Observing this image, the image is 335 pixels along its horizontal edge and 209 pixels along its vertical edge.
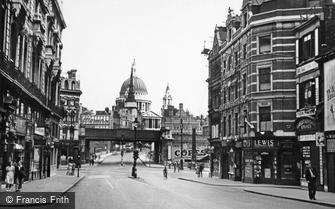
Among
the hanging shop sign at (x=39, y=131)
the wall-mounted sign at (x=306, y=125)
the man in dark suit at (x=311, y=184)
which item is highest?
the wall-mounted sign at (x=306, y=125)

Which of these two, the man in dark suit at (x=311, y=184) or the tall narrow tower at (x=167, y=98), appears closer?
the man in dark suit at (x=311, y=184)

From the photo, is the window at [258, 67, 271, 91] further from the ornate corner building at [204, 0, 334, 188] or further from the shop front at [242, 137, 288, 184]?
the shop front at [242, 137, 288, 184]

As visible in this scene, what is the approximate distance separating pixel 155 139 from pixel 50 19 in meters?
71.9

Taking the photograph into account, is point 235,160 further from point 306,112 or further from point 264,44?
point 306,112

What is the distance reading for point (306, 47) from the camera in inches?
1436

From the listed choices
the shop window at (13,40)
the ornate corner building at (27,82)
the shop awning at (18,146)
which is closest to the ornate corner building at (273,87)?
the ornate corner building at (27,82)

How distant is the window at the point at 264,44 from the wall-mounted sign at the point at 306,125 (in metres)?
7.87

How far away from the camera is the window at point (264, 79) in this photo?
134 ft

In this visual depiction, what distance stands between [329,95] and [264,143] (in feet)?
34.1

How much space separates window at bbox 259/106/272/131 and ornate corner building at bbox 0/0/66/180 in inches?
690

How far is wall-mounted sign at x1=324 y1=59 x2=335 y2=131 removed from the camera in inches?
1188

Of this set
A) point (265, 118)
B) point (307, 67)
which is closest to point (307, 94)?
point (307, 67)

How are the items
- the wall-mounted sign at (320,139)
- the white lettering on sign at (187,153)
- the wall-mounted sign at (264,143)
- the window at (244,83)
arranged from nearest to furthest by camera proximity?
1. the wall-mounted sign at (320,139)
2. the wall-mounted sign at (264,143)
3. the window at (244,83)
4. the white lettering on sign at (187,153)

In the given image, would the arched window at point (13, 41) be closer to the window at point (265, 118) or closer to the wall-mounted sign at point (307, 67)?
the wall-mounted sign at point (307, 67)
